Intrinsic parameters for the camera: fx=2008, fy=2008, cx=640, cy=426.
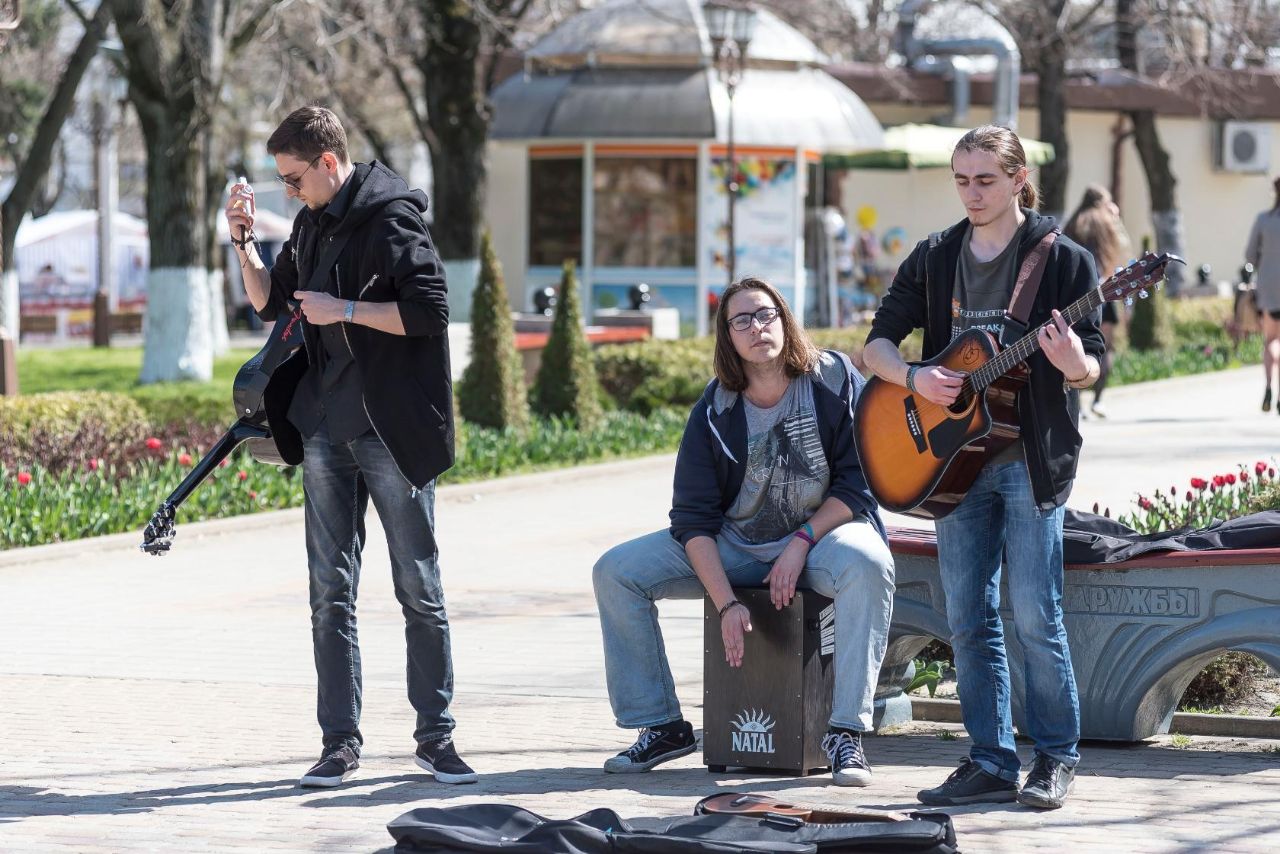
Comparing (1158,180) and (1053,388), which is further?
(1158,180)

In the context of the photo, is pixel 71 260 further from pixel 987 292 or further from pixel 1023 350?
pixel 1023 350

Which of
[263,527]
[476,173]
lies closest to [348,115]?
[476,173]

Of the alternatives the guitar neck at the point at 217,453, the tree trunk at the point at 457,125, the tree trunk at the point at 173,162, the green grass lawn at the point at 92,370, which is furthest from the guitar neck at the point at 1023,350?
the tree trunk at the point at 457,125

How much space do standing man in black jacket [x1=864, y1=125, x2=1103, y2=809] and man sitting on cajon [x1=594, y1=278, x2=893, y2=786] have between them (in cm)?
32

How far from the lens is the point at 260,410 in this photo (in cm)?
584

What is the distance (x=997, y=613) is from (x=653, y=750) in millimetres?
1110

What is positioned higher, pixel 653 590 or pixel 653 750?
pixel 653 590

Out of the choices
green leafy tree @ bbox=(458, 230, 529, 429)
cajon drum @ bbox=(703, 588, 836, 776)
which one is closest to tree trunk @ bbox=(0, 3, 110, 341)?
green leafy tree @ bbox=(458, 230, 529, 429)

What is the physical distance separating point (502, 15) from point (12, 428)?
12.1m

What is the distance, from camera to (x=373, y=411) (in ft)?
18.6

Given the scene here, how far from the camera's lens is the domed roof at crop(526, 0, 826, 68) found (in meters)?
25.5

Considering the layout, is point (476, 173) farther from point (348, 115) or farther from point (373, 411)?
point (373, 411)

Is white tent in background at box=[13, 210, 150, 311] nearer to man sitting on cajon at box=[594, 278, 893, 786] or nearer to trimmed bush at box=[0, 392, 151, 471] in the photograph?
trimmed bush at box=[0, 392, 151, 471]

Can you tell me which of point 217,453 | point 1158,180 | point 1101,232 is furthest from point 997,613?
point 1158,180
